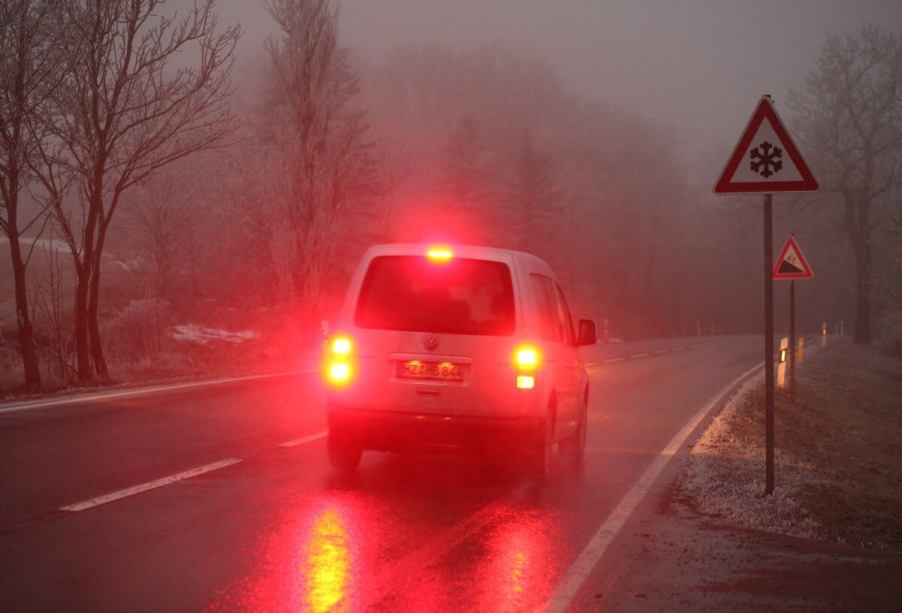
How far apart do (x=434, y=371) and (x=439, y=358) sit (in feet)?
0.37

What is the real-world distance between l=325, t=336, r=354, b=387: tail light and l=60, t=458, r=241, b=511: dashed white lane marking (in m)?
1.43

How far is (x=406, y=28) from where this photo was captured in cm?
8600

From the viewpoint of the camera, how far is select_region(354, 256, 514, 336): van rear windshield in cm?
805

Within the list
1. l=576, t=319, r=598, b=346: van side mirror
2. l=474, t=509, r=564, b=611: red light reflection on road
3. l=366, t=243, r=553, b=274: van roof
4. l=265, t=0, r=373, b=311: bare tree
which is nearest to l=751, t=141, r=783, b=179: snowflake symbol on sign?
l=366, t=243, r=553, b=274: van roof

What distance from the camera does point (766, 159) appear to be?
26.9 feet

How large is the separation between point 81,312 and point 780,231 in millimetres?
61176

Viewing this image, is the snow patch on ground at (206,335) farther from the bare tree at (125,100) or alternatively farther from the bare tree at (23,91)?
the bare tree at (23,91)

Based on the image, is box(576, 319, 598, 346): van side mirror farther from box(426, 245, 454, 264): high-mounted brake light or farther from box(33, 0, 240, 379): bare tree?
box(33, 0, 240, 379): bare tree

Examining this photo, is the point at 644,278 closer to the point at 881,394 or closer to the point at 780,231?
the point at 780,231

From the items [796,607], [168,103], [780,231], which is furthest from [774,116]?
[780,231]

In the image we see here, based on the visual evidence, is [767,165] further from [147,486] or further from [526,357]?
[147,486]

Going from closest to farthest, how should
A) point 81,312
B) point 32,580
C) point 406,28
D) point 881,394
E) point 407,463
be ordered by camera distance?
point 32,580 < point 407,463 < point 81,312 < point 881,394 < point 406,28

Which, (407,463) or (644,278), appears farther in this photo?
(644,278)

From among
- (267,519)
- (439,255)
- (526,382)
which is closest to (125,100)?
(439,255)
